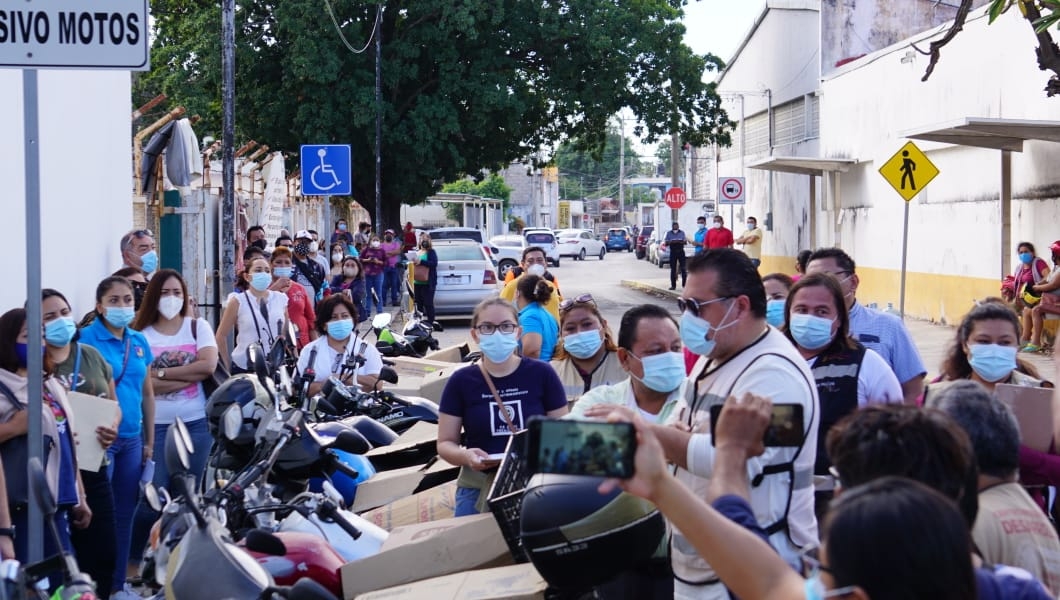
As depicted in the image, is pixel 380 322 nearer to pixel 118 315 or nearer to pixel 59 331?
pixel 118 315

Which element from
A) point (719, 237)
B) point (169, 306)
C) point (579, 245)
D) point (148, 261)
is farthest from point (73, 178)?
point (579, 245)

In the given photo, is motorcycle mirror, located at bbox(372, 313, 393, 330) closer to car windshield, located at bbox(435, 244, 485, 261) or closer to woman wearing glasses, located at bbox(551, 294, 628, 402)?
woman wearing glasses, located at bbox(551, 294, 628, 402)

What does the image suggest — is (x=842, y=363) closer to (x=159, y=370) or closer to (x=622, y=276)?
(x=159, y=370)

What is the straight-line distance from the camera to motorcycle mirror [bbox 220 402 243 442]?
18.4ft

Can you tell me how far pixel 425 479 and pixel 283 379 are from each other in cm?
140

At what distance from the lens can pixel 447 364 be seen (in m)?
13.0

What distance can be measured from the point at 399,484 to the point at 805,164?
80.2ft

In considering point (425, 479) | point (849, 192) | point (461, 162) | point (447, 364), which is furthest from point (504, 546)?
point (461, 162)

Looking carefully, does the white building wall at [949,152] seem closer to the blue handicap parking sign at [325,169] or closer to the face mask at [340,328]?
the blue handicap parking sign at [325,169]

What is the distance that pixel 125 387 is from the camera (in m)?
7.79

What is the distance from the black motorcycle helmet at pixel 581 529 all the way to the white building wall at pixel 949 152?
16.3 metres

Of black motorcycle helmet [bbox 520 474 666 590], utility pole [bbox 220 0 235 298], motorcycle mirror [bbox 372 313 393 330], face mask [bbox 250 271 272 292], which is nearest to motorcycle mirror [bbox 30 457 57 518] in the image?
black motorcycle helmet [bbox 520 474 666 590]

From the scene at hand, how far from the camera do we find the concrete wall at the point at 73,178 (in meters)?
11.1

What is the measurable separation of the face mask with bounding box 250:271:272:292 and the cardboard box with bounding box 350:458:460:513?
3854 millimetres
